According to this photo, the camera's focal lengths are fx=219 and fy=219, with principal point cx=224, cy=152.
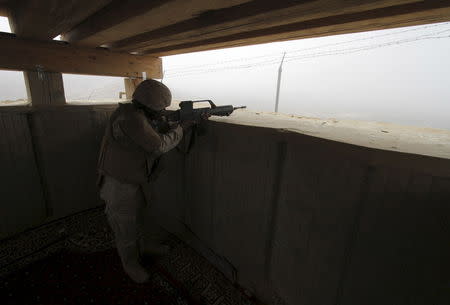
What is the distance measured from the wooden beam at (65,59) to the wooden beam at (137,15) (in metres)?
0.41

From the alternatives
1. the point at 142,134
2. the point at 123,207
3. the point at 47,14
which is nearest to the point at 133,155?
the point at 142,134

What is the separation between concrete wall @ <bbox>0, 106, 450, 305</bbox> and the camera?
0.88 metres

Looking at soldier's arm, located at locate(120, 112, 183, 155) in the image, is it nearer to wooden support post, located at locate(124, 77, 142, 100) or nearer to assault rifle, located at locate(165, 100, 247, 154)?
assault rifle, located at locate(165, 100, 247, 154)

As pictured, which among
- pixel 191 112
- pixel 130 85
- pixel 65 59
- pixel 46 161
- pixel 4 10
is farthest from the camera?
pixel 130 85

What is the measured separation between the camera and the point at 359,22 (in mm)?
1120

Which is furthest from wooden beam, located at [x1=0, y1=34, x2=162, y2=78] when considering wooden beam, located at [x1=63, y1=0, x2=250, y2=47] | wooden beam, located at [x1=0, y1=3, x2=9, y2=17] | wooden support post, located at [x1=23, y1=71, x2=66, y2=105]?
wooden beam, located at [x1=63, y1=0, x2=250, y2=47]

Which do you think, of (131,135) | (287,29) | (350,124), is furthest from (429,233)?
(131,135)

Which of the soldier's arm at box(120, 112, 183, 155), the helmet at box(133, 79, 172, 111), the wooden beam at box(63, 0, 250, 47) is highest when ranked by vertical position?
the wooden beam at box(63, 0, 250, 47)

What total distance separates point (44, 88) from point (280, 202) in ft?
8.01

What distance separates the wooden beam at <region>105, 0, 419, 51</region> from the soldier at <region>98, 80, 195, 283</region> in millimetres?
428

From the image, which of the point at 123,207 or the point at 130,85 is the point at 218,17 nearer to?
the point at 123,207

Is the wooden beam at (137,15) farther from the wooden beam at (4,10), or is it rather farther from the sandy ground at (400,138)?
the sandy ground at (400,138)

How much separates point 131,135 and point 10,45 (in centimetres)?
145

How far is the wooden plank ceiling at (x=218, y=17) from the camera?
3.15 ft
